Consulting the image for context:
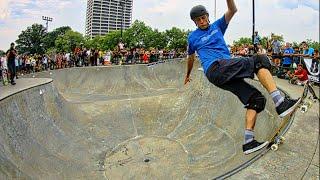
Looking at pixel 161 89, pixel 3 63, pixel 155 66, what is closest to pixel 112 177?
pixel 3 63

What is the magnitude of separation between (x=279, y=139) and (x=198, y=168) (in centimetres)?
425

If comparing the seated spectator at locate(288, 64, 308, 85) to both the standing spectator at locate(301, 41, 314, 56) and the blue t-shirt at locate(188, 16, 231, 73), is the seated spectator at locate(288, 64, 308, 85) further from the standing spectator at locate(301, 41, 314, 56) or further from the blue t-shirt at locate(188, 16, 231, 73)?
the blue t-shirt at locate(188, 16, 231, 73)

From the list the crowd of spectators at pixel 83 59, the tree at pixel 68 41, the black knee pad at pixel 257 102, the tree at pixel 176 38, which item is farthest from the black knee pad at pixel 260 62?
the tree at pixel 68 41

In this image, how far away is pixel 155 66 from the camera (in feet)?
66.6

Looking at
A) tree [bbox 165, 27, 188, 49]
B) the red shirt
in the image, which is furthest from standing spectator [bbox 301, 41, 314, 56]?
tree [bbox 165, 27, 188, 49]

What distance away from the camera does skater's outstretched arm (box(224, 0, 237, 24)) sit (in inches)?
157

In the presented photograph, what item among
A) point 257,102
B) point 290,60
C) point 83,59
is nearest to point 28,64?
point 83,59

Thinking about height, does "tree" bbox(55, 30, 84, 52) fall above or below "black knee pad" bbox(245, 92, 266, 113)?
above

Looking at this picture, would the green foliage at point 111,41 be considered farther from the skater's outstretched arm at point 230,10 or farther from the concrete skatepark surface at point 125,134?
the skater's outstretched arm at point 230,10

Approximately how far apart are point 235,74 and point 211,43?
1.72 ft

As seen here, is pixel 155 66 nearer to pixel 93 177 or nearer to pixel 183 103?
pixel 183 103

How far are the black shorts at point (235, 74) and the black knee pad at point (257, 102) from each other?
41 mm

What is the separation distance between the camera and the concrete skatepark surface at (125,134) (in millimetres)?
8125

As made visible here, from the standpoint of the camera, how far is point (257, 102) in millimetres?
3922
